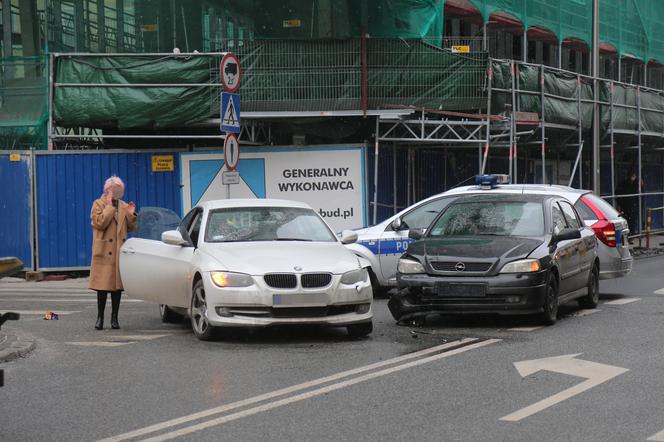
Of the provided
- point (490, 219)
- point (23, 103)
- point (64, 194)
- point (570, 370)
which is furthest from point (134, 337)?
point (23, 103)

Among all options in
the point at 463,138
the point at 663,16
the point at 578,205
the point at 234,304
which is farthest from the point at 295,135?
the point at 663,16

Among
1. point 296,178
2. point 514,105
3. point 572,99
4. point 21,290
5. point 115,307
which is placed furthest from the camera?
point 572,99

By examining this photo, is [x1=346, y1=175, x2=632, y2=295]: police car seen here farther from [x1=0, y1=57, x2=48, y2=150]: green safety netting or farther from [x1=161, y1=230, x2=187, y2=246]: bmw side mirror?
[x1=0, y1=57, x2=48, y2=150]: green safety netting

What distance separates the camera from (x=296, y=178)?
20734mm

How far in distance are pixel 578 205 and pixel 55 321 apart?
24.5 ft

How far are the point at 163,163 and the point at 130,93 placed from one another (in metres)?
1.51

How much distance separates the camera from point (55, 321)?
1336 cm

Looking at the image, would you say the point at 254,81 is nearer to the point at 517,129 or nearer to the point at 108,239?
the point at 517,129

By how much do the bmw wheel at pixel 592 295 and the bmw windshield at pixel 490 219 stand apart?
1.53m

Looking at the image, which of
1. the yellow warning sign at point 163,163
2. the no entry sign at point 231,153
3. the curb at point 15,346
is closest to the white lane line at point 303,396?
the curb at point 15,346

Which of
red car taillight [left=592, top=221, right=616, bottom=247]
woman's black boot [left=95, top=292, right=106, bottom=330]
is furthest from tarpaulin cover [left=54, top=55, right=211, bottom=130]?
woman's black boot [left=95, top=292, right=106, bottom=330]

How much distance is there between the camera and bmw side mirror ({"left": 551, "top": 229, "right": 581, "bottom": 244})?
12320 millimetres

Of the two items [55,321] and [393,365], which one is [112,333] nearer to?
[55,321]

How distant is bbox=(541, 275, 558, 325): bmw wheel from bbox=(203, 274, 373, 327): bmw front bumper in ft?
7.34
